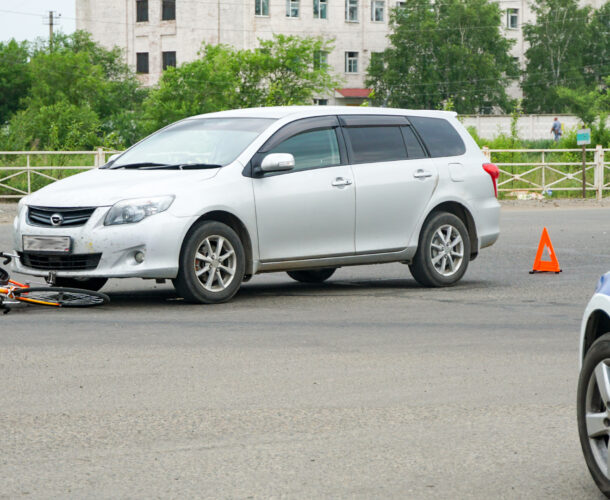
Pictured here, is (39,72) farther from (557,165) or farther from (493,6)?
(557,165)

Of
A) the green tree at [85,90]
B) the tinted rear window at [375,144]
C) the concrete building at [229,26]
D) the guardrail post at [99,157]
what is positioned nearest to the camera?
the tinted rear window at [375,144]

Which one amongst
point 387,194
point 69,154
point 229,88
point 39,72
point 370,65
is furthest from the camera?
point 370,65

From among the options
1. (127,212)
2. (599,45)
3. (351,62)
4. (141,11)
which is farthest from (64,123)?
(127,212)

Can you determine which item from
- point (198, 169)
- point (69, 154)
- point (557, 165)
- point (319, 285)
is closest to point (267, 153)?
point (198, 169)

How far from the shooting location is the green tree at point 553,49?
101125mm

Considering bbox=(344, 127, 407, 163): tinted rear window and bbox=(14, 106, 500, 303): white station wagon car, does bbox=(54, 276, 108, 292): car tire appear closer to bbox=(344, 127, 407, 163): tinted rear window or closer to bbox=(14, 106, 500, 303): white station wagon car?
bbox=(14, 106, 500, 303): white station wagon car

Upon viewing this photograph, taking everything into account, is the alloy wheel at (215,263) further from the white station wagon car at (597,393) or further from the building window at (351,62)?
the building window at (351,62)

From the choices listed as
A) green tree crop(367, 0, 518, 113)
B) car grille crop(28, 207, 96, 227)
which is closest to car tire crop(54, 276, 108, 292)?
car grille crop(28, 207, 96, 227)

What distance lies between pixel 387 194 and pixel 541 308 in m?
2.03

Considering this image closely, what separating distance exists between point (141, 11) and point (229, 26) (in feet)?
26.9

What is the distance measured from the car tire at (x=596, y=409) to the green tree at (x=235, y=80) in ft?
Result: 210

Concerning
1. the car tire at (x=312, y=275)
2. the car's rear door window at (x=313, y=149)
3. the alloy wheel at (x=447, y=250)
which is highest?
the car's rear door window at (x=313, y=149)

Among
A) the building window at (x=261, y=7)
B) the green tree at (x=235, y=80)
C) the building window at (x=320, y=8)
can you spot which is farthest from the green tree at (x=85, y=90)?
the building window at (x=320, y=8)

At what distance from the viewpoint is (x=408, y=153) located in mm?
12883
